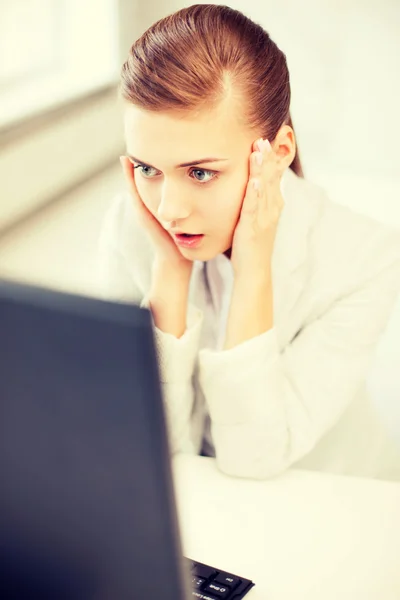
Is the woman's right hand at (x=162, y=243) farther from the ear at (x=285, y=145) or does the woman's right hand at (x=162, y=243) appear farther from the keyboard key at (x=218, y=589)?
the keyboard key at (x=218, y=589)

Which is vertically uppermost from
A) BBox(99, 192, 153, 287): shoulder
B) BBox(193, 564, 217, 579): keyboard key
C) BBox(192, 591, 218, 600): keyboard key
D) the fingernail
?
the fingernail

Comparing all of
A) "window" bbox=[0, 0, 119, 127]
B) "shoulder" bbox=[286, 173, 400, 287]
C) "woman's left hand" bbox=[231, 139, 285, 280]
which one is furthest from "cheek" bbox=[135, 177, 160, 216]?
"window" bbox=[0, 0, 119, 127]

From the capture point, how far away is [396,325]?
1.44 metres

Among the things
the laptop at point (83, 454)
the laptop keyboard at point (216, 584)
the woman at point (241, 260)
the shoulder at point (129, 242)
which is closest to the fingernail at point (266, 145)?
the woman at point (241, 260)

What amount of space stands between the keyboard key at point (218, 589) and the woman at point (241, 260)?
22 cm

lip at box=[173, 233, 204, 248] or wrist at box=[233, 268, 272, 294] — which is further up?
lip at box=[173, 233, 204, 248]

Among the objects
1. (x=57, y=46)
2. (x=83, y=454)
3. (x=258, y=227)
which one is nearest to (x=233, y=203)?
(x=258, y=227)

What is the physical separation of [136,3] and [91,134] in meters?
0.37

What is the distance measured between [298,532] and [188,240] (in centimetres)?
41

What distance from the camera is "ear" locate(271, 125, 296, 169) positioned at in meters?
0.99

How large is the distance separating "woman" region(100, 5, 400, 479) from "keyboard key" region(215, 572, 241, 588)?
0.66 ft

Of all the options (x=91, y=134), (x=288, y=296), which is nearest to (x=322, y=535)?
(x=288, y=296)

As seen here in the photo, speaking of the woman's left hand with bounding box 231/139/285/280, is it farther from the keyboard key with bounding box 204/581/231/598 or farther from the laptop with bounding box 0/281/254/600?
the laptop with bounding box 0/281/254/600

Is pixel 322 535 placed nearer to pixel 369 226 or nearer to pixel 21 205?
pixel 369 226
